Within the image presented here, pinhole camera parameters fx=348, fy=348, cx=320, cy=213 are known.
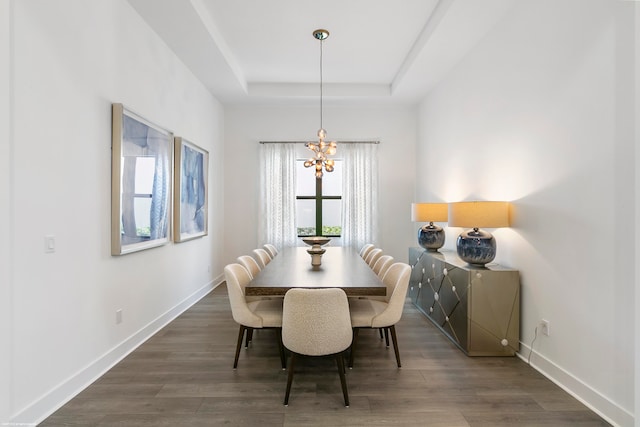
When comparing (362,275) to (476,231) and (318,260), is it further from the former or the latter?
(476,231)

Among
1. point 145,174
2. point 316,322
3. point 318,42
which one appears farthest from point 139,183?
point 318,42

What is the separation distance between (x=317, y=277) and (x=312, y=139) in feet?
12.6

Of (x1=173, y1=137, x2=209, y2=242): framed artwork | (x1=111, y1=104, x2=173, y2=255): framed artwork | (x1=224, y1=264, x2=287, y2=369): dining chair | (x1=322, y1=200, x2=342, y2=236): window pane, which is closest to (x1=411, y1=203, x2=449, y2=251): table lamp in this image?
(x1=322, y1=200, x2=342, y2=236): window pane

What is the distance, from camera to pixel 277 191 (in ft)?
19.9

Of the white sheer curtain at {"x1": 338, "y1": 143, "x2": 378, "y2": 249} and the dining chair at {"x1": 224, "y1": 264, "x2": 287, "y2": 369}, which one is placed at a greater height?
the white sheer curtain at {"x1": 338, "y1": 143, "x2": 378, "y2": 249}

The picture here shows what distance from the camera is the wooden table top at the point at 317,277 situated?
93.7 inches

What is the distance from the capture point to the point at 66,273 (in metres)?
2.31

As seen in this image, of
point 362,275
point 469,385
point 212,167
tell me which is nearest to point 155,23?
point 212,167

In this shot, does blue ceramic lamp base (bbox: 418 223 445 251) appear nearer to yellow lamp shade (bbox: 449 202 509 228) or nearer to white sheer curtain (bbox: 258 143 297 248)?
yellow lamp shade (bbox: 449 202 509 228)

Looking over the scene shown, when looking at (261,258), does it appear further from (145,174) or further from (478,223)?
(478,223)

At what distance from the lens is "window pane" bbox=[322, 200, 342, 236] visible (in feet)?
20.8

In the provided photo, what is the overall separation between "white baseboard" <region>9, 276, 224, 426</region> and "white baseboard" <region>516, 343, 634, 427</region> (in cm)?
338

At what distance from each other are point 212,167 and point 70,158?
318cm

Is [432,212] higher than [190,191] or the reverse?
the reverse
